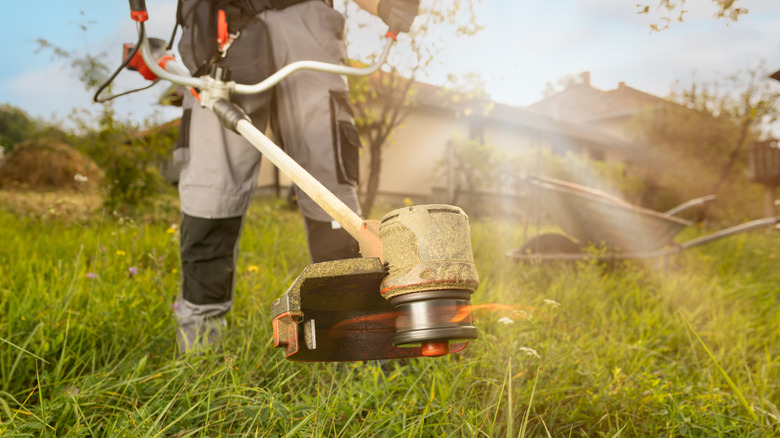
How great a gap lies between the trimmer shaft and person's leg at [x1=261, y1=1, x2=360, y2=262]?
95 cm

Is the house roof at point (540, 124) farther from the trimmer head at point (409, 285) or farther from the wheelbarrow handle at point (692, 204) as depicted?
the trimmer head at point (409, 285)

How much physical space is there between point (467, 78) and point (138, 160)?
12.3ft

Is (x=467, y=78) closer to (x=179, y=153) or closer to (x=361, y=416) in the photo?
(x=179, y=153)

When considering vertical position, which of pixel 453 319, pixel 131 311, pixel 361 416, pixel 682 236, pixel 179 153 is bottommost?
pixel 682 236

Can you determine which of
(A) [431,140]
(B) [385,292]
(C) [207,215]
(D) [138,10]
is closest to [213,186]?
(C) [207,215]

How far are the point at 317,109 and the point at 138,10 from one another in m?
0.68

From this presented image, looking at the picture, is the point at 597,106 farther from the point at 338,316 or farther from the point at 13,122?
the point at 13,122

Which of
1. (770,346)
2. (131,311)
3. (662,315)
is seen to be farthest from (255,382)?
(770,346)

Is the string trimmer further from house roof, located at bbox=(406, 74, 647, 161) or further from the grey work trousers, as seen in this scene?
house roof, located at bbox=(406, 74, 647, 161)

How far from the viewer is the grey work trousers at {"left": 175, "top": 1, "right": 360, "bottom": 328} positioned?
6.06ft

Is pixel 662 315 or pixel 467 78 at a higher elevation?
pixel 467 78

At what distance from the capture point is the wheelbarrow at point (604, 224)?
369cm

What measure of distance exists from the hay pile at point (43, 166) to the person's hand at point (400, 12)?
11.8m

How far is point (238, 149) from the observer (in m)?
1.87
